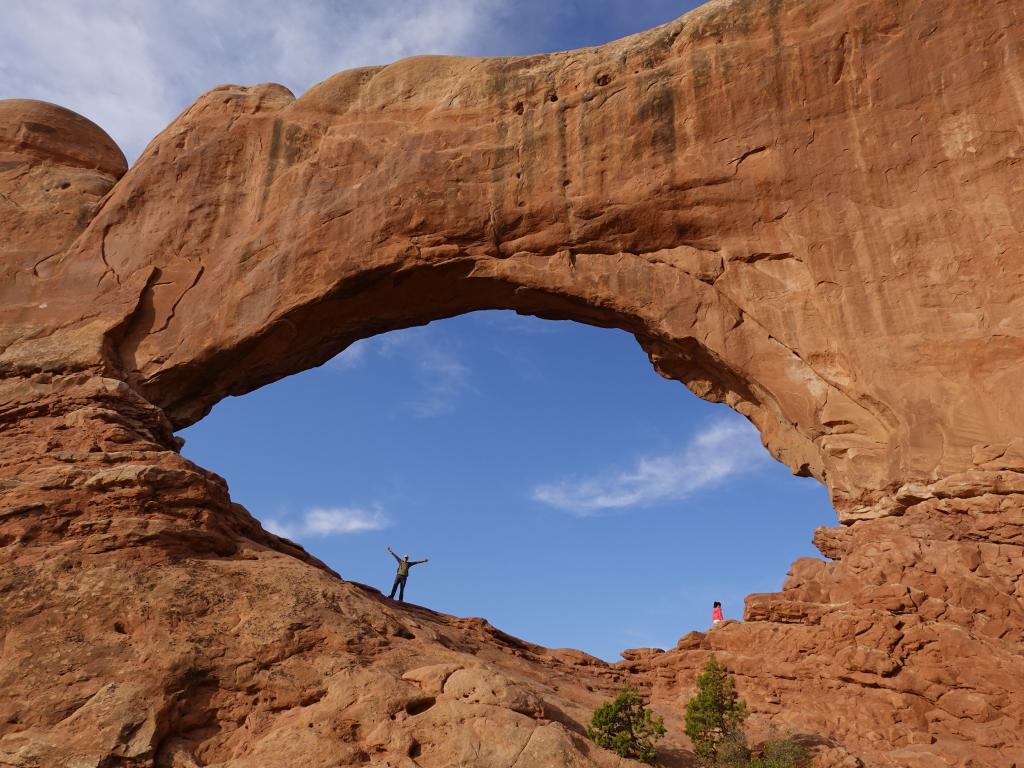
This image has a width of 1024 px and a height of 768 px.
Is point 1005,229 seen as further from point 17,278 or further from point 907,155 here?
point 17,278

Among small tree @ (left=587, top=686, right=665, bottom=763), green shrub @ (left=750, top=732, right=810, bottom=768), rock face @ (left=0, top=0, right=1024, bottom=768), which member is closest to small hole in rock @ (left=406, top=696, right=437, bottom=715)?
rock face @ (left=0, top=0, right=1024, bottom=768)

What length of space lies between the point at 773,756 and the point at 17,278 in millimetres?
21674

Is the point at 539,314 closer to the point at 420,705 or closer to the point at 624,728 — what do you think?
the point at 624,728

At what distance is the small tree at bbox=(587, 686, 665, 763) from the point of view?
13.1 meters

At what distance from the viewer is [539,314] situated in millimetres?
23281

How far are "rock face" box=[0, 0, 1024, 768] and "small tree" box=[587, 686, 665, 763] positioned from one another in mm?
721

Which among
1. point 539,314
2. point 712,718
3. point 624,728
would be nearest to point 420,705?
point 624,728

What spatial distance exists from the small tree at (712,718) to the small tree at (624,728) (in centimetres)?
87

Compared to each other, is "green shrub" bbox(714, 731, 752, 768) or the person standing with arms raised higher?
the person standing with arms raised

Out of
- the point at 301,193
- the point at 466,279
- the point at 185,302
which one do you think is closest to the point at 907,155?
the point at 466,279

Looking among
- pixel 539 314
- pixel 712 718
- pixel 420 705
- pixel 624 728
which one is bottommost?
pixel 420 705

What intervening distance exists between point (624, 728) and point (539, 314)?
12183 millimetres

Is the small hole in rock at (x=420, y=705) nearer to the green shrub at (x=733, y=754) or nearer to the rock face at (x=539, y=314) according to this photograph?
the rock face at (x=539, y=314)

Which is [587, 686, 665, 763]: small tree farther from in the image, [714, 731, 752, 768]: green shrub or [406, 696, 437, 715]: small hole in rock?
[406, 696, 437, 715]: small hole in rock
